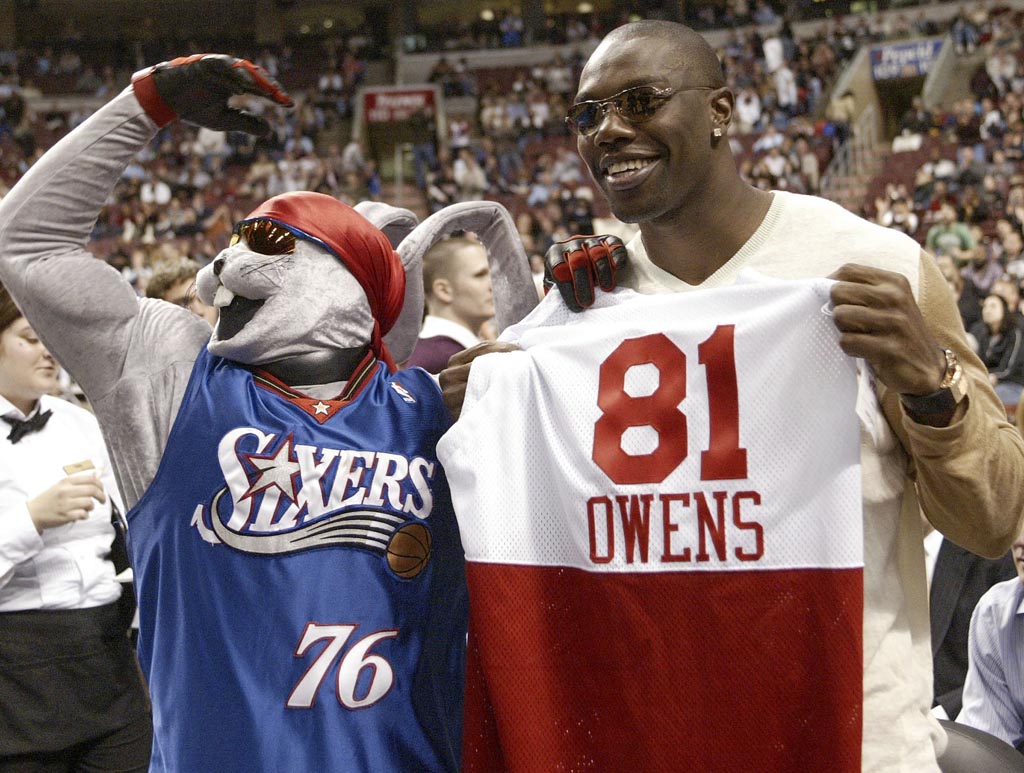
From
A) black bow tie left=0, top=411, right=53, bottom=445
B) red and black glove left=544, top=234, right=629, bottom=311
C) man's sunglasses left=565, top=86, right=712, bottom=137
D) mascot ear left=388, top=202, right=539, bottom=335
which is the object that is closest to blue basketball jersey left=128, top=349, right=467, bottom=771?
red and black glove left=544, top=234, right=629, bottom=311

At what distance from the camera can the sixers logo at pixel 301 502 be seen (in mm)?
1906

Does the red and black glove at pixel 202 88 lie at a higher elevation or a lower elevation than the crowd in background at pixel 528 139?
higher

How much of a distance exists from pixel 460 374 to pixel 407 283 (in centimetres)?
64

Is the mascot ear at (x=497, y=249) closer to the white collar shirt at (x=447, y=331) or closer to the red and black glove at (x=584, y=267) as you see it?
the red and black glove at (x=584, y=267)

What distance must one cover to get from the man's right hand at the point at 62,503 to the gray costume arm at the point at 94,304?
2.59ft

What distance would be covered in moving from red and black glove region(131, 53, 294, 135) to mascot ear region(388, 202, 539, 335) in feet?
1.34

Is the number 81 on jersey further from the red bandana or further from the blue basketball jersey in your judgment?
the red bandana

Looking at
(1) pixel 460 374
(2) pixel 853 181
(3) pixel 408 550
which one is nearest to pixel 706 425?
(1) pixel 460 374

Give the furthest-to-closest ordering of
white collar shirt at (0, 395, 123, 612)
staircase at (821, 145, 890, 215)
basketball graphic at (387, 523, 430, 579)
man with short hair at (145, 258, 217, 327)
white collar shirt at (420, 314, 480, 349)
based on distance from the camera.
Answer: staircase at (821, 145, 890, 215), white collar shirt at (420, 314, 480, 349), man with short hair at (145, 258, 217, 327), white collar shirt at (0, 395, 123, 612), basketball graphic at (387, 523, 430, 579)

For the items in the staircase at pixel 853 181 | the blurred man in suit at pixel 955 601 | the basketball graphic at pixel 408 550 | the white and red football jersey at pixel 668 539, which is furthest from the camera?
the staircase at pixel 853 181

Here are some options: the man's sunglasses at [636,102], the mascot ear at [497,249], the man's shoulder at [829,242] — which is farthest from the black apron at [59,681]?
the man's shoulder at [829,242]

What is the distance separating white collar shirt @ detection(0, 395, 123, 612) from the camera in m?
2.74

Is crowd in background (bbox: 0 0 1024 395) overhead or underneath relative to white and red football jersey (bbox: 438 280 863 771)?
underneath

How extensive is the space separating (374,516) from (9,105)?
20323 millimetres
